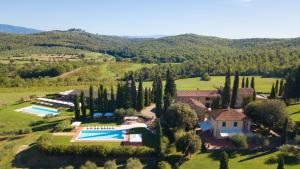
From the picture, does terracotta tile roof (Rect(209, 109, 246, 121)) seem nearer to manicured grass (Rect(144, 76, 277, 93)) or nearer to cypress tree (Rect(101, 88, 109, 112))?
cypress tree (Rect(101, 88, 109, 112))

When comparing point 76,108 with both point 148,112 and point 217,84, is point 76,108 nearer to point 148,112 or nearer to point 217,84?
point 148,112

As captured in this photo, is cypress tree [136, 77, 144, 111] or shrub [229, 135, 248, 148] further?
cypress tree [136, 77, 144, 111]

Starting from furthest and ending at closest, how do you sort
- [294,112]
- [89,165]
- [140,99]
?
[140,99]
[294,112]
[89,165]

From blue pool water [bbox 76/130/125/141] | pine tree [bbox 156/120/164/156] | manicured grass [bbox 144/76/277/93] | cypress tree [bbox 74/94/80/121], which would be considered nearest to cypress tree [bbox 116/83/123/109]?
cypress tree [bbox 74/94/80/121]

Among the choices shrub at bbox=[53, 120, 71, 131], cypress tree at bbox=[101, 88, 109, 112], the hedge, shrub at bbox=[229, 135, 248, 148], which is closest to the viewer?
the hedge

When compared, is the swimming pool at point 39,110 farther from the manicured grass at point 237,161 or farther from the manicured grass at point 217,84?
the manicured grass at point 217,84

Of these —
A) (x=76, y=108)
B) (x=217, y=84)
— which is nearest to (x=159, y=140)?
(x=76, y=108)

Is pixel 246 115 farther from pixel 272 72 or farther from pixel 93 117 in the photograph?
pixel 272 72
